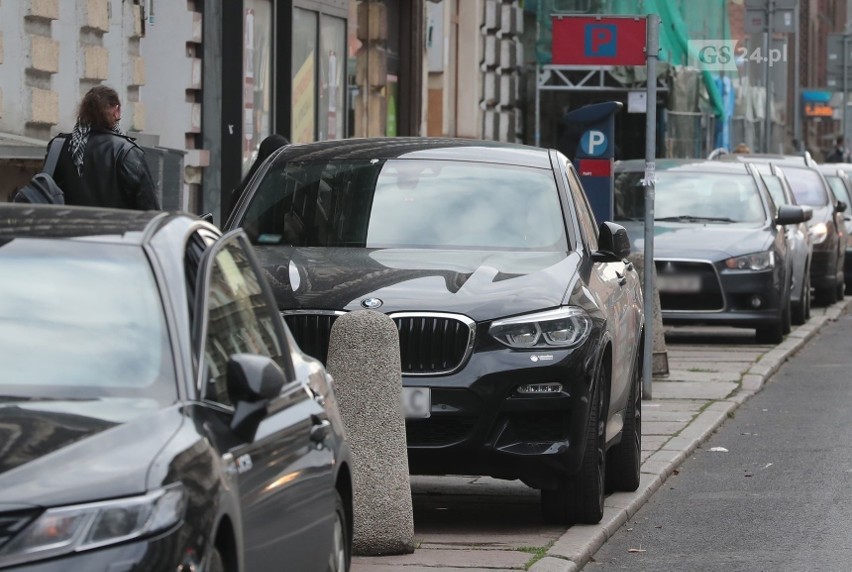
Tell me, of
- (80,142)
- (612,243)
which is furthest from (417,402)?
(80,142)

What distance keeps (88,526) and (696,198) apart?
54.0ft

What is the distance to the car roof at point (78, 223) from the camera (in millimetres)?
5516

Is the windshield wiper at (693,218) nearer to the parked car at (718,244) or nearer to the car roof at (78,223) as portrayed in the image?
the parked car at (718,244)

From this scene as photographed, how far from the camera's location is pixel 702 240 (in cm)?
1936

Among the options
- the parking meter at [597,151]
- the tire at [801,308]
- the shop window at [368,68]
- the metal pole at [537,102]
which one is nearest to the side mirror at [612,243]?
the parking meter at [597,151]

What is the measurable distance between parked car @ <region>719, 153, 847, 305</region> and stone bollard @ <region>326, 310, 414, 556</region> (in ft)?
57.1

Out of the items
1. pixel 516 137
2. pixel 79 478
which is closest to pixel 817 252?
pixel 516 137

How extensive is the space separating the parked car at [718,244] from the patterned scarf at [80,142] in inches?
316

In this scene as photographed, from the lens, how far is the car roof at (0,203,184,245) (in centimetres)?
552

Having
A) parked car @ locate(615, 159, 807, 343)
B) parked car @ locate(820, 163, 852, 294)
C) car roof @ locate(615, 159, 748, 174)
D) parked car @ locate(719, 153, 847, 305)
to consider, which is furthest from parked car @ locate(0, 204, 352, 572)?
parked car @ locate(820, 163, 852, 294)

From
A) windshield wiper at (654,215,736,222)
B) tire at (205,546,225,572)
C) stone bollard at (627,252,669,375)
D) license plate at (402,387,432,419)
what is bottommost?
stone bollard at (627,252,669,375)

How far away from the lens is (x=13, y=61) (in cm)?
1449

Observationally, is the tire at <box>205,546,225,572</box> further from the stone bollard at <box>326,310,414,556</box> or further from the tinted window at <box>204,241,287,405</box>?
the stone bollard at <box>326,310,414,556</box>

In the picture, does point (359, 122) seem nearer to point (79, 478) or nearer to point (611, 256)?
point (611, 256)
